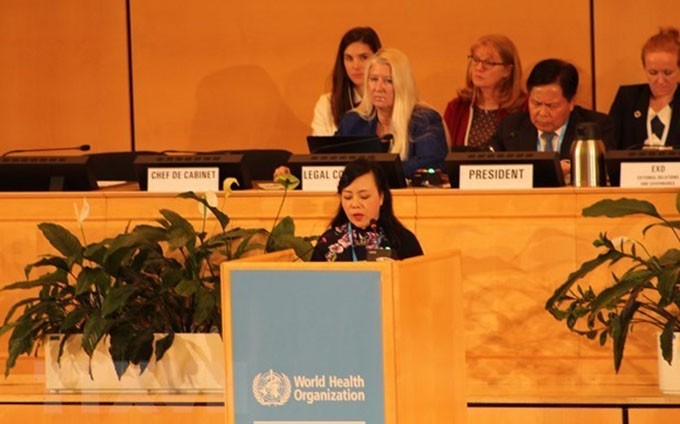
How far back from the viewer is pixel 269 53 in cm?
757

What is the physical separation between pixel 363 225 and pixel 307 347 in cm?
126

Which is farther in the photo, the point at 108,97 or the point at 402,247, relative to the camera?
the point at 108,97

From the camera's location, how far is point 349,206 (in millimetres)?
4113

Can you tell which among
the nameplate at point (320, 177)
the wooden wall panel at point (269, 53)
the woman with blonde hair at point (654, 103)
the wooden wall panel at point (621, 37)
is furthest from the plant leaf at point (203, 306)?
the wooden wall panel at point (621, 37)

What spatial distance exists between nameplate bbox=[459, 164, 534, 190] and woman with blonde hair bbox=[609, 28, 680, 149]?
113cm

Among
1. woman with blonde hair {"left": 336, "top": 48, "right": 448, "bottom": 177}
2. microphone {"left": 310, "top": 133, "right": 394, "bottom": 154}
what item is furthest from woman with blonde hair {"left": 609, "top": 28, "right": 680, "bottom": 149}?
microphone {"left": 310, "top": 133, "right": 394, "bottom": 154}

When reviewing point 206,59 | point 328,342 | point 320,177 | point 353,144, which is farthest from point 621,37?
point 328,342

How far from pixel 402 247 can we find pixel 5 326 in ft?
4.06

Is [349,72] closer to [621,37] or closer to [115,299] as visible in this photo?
[621,37]

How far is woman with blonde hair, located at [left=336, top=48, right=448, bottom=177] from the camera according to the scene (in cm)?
522

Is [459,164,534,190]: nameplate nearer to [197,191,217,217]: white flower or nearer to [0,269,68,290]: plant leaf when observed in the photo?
[197,191,217,217]: white flower

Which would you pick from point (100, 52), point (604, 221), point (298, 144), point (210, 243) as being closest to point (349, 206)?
point (210, 243)

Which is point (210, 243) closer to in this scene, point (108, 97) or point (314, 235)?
point (314, 235)

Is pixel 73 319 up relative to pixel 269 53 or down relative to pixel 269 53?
down
